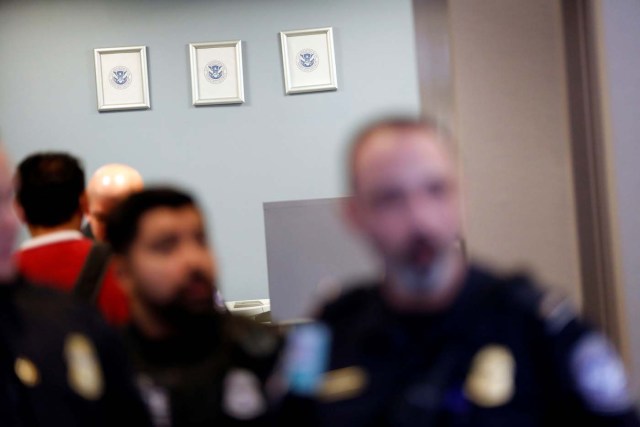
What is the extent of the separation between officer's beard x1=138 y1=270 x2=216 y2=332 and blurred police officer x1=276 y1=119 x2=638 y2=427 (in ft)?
1.35

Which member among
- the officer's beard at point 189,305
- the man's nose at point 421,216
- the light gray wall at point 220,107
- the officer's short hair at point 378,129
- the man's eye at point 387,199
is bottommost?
the officer's beard at point 189,305

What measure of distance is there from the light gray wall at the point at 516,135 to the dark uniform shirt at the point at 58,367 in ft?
3.80

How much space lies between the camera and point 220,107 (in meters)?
4.12

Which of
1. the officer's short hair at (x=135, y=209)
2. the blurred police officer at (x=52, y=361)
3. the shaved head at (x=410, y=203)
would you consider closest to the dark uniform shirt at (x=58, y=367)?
the blurred police officer at (x=52, y=361)

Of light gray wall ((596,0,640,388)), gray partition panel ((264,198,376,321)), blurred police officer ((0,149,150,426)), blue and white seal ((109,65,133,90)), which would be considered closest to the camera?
blurred police officer ((0,149,150,426))

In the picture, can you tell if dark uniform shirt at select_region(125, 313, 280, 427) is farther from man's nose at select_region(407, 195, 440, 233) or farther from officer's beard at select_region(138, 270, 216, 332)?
man's nose at select_region(407, 195, 440, 233)

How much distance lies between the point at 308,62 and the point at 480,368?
10.9 ft

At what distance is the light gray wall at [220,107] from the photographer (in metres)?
4.09

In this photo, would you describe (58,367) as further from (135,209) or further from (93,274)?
(93,274)

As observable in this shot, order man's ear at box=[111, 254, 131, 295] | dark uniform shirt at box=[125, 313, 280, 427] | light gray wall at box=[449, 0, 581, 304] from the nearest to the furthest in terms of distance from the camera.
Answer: dark uniform shirt at box=[125, 313, 280, 427] < man's ear at box=[111, 254, 131, 295] < light gray wall at box=[449, 0, 581, 304]

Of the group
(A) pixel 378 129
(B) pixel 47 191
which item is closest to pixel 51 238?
(B) pixel 47 191

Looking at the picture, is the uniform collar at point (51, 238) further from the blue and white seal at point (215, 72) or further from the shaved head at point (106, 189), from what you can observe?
the blue and white seal at point (215, 72)

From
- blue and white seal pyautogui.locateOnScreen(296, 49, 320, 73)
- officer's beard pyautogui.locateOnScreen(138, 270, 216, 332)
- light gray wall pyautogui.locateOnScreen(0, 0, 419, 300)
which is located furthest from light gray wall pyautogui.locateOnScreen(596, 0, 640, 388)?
blue and white seal pyautogui.locateOnScreen(296, 49, 320, 73)

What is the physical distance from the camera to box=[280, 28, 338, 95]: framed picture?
4.12 m
